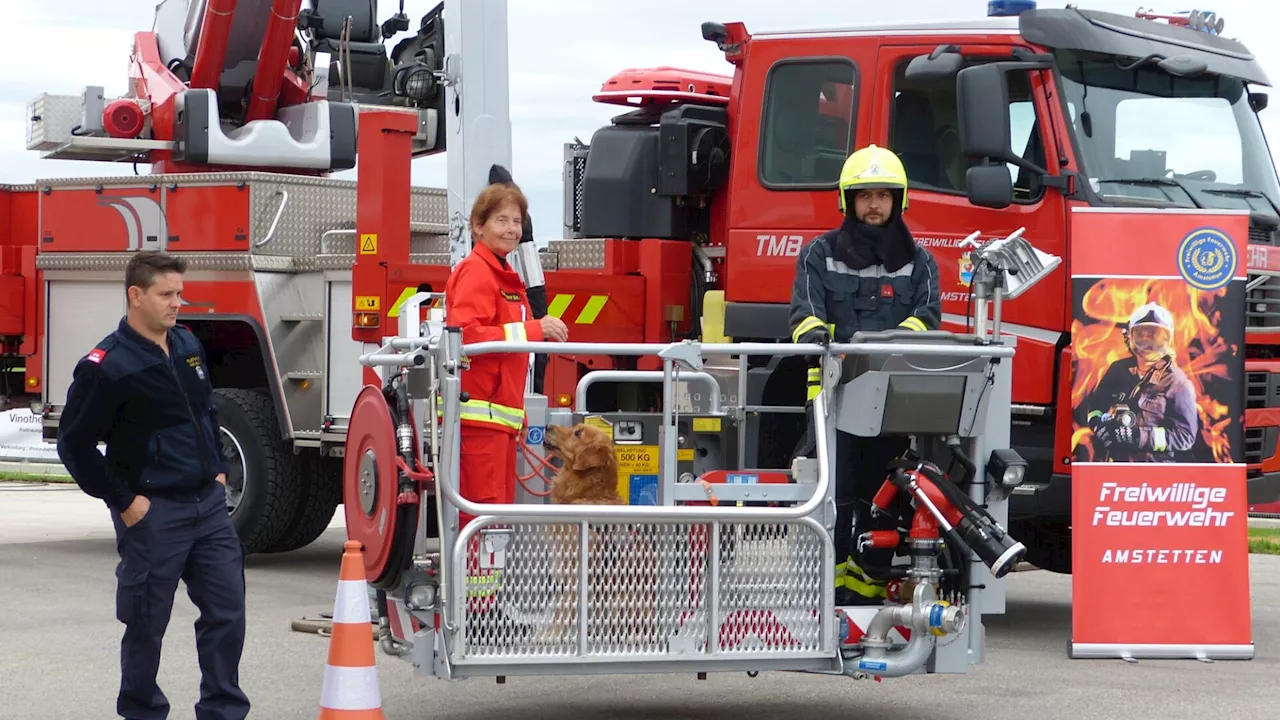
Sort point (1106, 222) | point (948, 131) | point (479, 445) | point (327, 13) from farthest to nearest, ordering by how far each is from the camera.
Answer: point (327, 13) < point (948, 131) < point (1106, 222) < point (479, 445)

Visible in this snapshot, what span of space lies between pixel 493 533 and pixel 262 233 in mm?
5898

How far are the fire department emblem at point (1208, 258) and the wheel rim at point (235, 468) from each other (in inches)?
233

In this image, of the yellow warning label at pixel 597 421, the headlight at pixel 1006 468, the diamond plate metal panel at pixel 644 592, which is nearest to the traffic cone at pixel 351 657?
the diamond plate metal panel at pixel 644 592

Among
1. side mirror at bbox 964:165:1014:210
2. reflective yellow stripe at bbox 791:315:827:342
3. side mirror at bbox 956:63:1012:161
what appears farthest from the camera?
side mirror at bbox 964:165:1014:210

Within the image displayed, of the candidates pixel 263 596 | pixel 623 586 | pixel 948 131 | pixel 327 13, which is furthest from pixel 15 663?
pixel 327 13

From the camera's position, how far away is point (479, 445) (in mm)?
6555

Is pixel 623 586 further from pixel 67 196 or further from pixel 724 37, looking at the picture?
pixel 67 196

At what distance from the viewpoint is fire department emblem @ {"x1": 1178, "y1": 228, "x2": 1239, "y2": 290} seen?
8328mm

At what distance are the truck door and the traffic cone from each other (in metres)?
3.88

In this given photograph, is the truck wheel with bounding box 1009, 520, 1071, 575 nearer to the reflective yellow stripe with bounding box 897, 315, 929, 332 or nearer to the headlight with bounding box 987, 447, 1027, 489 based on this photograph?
the reflective yellow stripe with bounding box 897, 315, 929, 332

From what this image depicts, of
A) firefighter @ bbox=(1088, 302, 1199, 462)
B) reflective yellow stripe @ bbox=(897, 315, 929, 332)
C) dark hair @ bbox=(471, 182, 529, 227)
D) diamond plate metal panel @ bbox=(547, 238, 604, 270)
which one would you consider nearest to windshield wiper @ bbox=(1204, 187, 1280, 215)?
firefighter @ bbox=(1088, 302, 1199, 462)

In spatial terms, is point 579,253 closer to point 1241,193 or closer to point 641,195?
point 641,195

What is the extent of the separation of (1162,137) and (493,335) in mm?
4049

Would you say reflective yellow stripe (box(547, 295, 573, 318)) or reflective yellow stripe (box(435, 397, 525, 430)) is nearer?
reflective yellow stripe (box(435, 397, 525, 430))
